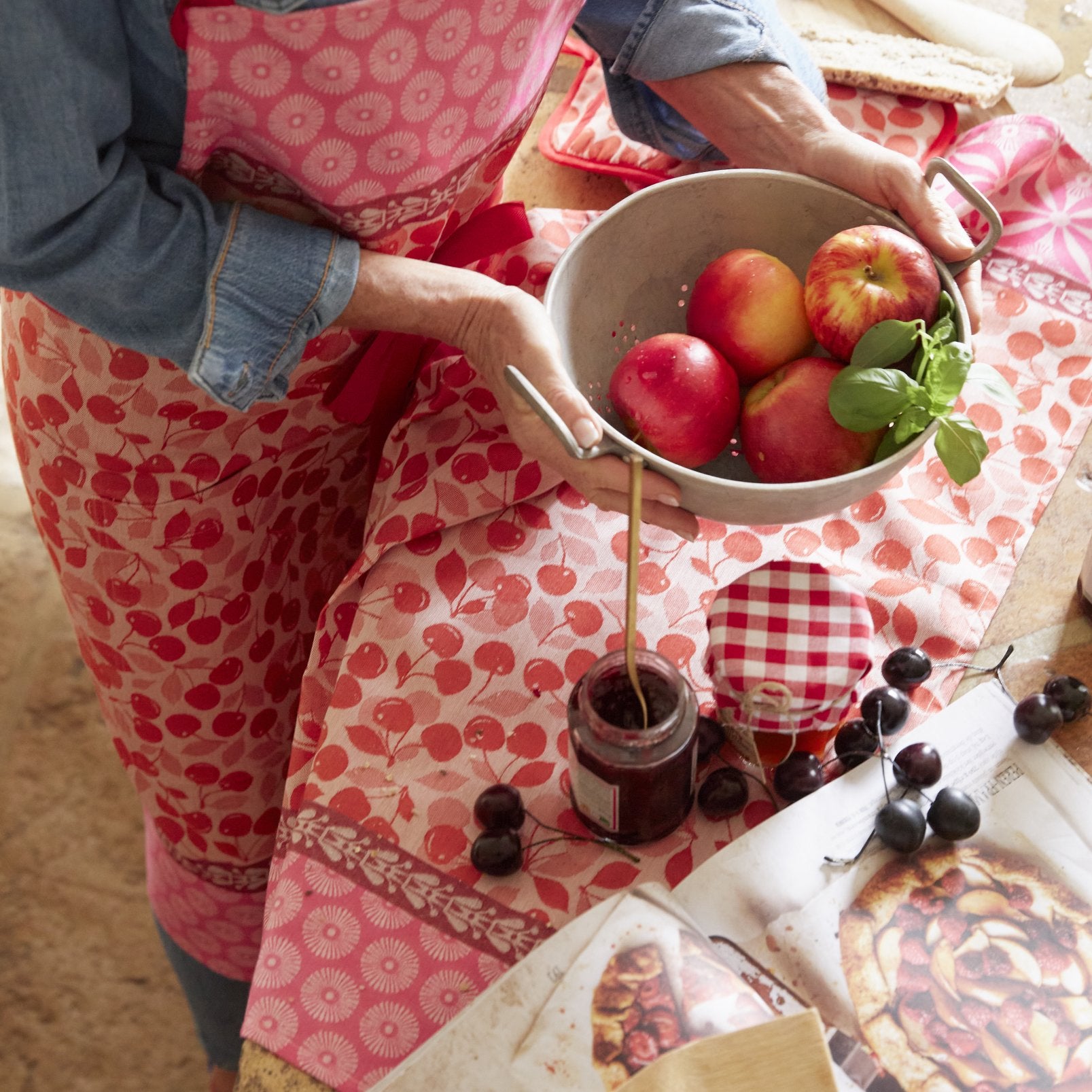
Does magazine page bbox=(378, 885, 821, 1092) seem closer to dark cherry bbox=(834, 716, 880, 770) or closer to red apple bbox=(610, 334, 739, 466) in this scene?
dark cherry bbox=(834, 716, 880, 770)

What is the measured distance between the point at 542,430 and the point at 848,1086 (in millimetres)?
431

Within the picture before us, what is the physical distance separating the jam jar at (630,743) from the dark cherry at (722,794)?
0.02 metres

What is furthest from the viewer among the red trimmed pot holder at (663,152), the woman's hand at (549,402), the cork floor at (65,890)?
the cork floor at (65,890)

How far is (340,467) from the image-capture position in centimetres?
102

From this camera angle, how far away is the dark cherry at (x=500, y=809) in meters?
0.68

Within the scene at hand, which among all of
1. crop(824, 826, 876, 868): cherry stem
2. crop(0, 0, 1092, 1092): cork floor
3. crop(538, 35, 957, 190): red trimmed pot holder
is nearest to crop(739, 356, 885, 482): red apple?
crop(824, 826, 876, 868): cherry stem

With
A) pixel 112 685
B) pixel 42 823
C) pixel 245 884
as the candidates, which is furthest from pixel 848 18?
pixel 42 823

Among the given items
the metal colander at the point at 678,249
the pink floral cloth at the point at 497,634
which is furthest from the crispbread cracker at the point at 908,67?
the metal colander at the point at 678,249

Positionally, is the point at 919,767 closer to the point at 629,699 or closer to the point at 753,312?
the point at 629,699

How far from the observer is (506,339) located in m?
0.74

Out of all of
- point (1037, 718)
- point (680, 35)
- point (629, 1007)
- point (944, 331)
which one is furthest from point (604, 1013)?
point (680, 35)

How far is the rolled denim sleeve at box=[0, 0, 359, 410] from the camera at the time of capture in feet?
1.98

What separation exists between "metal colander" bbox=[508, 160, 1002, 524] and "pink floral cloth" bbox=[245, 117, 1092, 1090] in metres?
0.11

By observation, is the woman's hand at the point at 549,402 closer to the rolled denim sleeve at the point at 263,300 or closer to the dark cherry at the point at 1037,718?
the rolled denim sleeve at the point at 263,300
